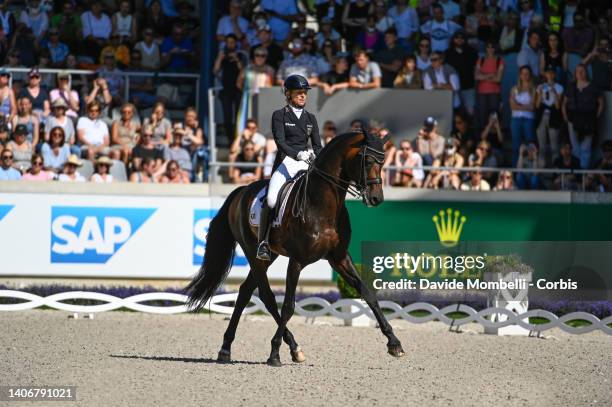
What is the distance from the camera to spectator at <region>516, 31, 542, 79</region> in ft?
66.2

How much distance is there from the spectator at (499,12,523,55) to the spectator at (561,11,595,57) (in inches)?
32.1

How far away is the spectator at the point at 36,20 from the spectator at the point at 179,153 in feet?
13.3

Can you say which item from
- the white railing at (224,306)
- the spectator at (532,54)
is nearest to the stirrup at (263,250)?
the white railing at (224,306)

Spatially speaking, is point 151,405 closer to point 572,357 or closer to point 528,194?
point 572,357

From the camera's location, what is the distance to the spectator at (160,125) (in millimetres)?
19594

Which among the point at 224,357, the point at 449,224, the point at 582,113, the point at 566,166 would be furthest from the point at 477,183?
the point at 224,357

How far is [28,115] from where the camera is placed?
19375mm

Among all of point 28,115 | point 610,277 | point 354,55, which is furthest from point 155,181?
point 610,277

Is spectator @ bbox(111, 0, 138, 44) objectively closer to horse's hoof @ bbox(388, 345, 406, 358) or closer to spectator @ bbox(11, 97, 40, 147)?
spectator @ bbox(11, 97, 40, 147)

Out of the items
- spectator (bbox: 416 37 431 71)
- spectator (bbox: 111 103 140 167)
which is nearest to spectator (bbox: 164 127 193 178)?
spectator (bbox: 111 103 140 167)

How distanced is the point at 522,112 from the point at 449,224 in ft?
8.66

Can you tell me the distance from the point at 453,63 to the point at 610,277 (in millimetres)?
5694

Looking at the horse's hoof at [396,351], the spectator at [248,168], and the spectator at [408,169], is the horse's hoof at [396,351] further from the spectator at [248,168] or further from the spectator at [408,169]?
the spectator at [248,168]

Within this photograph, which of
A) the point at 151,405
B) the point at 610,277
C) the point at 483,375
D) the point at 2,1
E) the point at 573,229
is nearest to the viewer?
the point at 151,405
